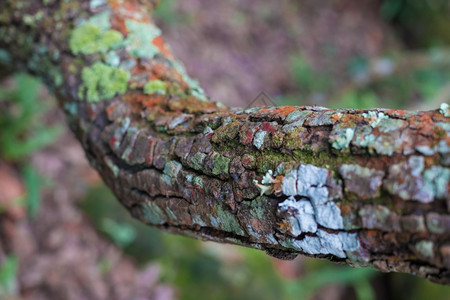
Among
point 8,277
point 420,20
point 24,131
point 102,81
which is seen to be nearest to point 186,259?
point 8,277

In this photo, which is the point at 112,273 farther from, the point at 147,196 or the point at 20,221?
the point at 147,196

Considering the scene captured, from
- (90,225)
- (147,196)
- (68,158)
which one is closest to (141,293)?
(90,225)

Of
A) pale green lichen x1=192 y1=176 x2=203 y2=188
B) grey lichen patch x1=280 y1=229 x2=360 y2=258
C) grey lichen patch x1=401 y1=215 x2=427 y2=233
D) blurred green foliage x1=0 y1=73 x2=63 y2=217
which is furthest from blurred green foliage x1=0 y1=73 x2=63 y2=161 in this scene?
grey lichen patch x1=401 y1=215 x2=427 y2=233

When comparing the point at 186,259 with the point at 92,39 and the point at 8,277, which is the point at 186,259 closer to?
the point at 8,277

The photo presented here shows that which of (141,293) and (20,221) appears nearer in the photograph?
(20,221)

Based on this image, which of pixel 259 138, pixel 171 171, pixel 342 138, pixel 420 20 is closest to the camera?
pixel 342 138

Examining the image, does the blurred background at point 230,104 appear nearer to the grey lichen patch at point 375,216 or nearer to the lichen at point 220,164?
the lichen at point 220,164
